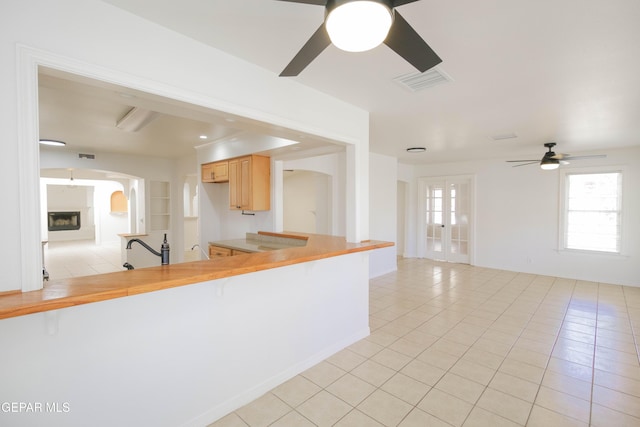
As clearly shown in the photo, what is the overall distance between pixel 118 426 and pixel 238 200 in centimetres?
317

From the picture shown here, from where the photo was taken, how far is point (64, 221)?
11.8 metres

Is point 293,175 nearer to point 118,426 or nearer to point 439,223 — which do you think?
point 439,223

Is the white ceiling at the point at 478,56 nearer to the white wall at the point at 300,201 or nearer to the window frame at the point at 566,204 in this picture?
the window frame at the point at 566,204

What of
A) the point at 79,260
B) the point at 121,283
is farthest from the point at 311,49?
the point at 79,260

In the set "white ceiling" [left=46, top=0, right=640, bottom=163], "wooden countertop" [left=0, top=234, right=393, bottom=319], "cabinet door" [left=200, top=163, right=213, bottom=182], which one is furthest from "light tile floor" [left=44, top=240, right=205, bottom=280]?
"white ceiling" [left=46, top=0, right=640, bottom=163]

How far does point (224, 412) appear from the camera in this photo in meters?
2.09

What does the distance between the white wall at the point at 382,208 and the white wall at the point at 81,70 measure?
14.0ft

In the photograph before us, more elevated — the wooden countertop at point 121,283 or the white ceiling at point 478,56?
the white ceiling at point 478,56

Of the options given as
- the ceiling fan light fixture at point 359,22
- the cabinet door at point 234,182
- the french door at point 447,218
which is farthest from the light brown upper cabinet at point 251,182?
the french door at point 447,218

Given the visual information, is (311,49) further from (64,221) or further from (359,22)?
(64,221)

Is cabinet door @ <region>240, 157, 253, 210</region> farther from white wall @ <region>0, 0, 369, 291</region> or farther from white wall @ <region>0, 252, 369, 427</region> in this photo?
white wall @ <region>0, 0, 369, 291</region>

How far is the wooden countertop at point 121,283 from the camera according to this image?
1.20m

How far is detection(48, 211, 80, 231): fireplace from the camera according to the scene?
1154 centimetres

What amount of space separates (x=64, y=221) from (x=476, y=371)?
49.0 ft
